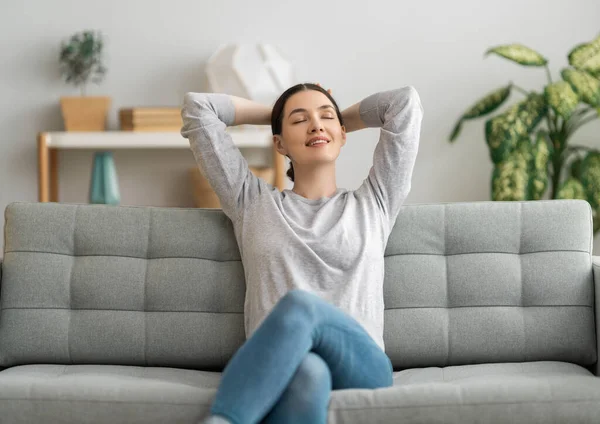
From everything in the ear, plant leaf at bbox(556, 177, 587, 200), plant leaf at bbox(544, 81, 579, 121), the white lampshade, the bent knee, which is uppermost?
the white lampshade

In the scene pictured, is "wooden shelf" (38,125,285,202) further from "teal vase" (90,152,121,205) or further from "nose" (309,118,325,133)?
"nose" (309,118,325,133)

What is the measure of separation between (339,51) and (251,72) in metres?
0.47

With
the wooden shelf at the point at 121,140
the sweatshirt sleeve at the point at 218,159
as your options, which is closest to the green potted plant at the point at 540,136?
the wooden shelf at the point at 121,140

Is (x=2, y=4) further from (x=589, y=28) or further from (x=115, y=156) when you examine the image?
(x=589, y=28)

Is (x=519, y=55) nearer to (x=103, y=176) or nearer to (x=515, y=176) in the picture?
(x=515, y=176)

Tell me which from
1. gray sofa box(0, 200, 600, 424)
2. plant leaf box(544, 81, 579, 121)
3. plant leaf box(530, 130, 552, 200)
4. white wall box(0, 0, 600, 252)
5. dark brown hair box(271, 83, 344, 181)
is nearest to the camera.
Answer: gray sofa box(0, 200, 600, 424)

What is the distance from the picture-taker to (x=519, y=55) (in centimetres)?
367

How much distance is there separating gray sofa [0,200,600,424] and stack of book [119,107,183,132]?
1793mm

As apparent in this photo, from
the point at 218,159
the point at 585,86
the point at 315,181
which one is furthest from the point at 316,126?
the point at 585,86

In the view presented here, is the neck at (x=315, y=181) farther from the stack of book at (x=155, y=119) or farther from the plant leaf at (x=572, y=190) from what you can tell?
the stack of book at (x=155, y=119)

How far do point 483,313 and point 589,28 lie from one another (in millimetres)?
2540

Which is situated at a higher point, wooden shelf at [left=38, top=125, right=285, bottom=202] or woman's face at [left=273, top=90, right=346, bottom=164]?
woman's face at [left=273, top=90, right=346, bottom=164]

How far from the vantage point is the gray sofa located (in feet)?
6.79

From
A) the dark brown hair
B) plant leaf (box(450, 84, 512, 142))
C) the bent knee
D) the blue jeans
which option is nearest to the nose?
the dark brown hair
